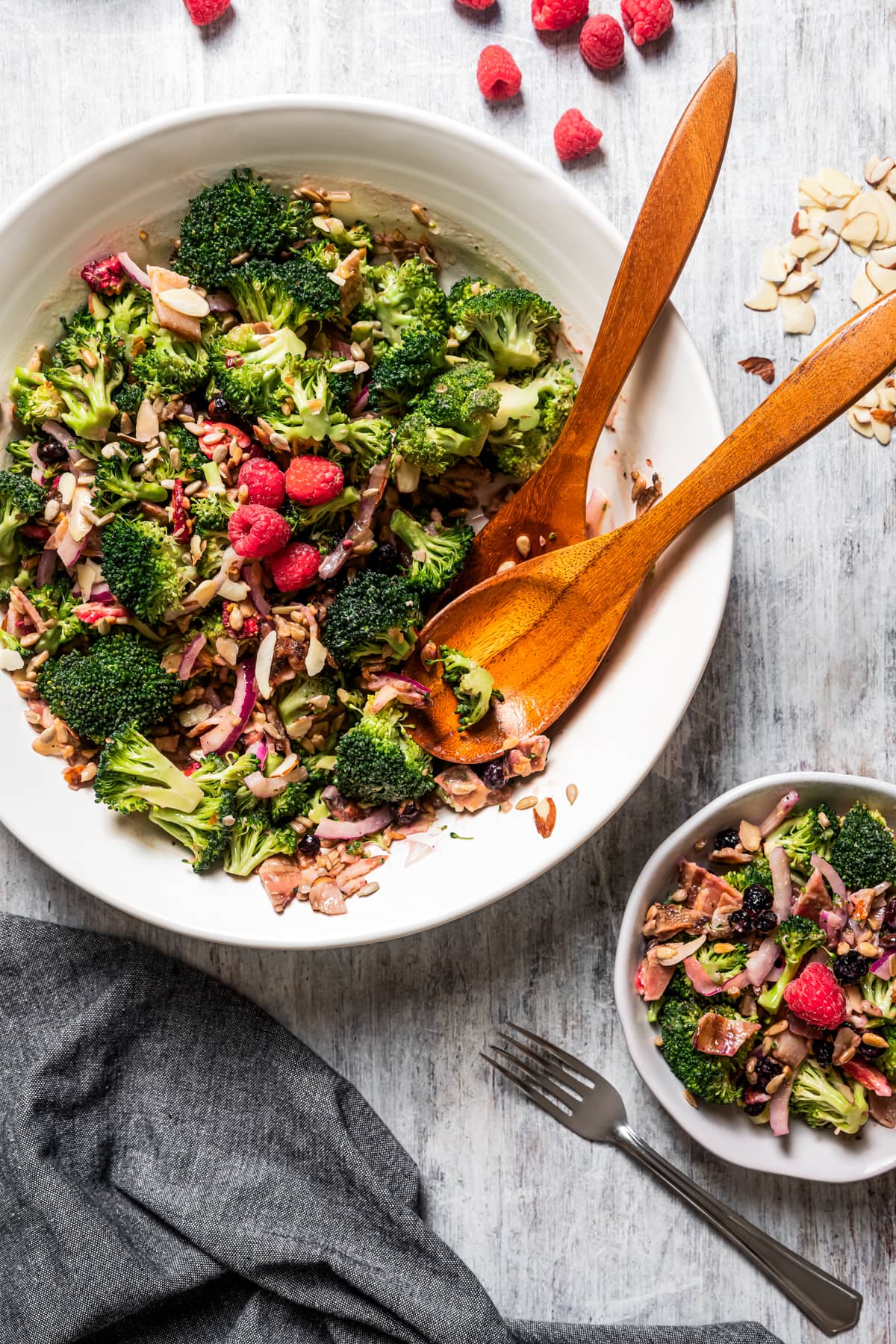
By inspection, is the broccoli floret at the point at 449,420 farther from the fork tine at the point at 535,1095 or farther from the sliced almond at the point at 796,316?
the fork tine at the point at 535,1095

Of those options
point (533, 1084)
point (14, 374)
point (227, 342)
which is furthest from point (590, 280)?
point (533, 1084)

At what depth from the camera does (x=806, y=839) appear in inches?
106

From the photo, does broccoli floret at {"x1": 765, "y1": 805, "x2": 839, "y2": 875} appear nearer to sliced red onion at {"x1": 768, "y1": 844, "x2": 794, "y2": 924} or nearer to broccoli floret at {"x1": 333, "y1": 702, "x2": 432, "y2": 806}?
sliced red onion at {"x1": 768, "y1": 844, "x2": 794, "y2": 924}

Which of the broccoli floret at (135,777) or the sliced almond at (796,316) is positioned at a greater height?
the sliced almond at (796,316)

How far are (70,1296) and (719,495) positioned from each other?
268 cm

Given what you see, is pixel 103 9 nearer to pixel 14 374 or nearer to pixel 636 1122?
pixel 14 374

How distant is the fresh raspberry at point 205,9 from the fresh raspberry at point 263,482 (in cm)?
128

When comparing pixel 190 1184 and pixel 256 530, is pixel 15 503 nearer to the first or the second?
pixel 256 530

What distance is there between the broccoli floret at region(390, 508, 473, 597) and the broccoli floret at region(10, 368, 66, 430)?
0.86 metres

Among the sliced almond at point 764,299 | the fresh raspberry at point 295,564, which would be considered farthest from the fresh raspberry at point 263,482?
the sliced almond at point 764,299

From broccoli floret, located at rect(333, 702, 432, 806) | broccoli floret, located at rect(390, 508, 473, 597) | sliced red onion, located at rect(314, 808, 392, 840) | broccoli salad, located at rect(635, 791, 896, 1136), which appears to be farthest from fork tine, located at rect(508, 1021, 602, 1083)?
broccoli floret, located at rect(390, 508, 473, 597)

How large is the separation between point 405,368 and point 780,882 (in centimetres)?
164

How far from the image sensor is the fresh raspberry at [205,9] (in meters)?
2.68

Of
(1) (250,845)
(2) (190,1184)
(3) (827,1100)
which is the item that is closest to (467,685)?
(1) (250,845)
